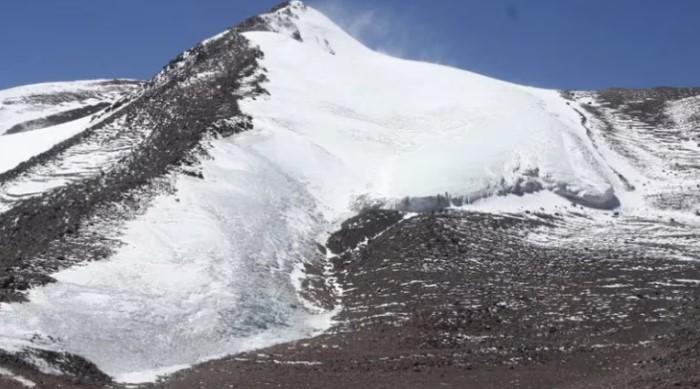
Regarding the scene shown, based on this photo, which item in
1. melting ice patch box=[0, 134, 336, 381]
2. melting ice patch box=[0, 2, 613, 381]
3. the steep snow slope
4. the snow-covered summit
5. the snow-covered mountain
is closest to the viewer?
melting ice patch box=[0, 134, 336, 381]

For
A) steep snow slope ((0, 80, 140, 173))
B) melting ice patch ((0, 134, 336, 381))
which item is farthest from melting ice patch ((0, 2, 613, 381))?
steep snow slope ((0, 80, 140, 173))

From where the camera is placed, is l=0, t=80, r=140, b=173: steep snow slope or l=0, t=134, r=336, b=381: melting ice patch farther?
l=0, t=80, r=140, b=173: steep snow slope

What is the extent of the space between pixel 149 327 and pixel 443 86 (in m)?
37.9

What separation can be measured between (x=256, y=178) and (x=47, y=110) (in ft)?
165

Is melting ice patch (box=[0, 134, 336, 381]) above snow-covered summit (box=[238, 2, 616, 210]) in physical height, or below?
below

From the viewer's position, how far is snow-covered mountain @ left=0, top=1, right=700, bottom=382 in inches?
1147

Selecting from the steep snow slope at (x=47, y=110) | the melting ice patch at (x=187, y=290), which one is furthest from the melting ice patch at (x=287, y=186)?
the steep snow slope at (x=47, y=110)

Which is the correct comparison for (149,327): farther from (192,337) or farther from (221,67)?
(221,67)

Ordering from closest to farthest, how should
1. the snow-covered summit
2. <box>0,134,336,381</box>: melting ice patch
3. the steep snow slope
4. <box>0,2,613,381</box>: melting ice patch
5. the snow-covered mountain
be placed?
<box>0,134,336,381</box>: melting ice patch, <box>0,2,613,381</box>: melting ice patch, the snow-covered mountain, the snow-covered summit, the steep snow slope

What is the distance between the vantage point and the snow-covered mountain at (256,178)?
29.1 meters

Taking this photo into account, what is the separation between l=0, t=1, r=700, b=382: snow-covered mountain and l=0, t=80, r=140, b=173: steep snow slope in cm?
68

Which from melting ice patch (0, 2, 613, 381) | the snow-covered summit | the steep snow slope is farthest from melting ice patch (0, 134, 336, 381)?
the steep snow slope

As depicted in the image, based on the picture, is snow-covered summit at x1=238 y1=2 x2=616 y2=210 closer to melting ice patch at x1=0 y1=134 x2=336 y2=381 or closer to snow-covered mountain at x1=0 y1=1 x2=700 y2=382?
snow-covered mountain at x1=0 y1=1 x2=700 y2=382

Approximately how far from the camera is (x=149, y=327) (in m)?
28.4
